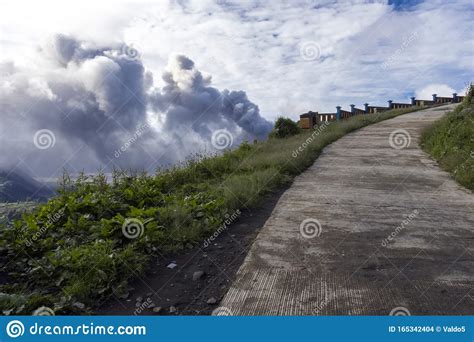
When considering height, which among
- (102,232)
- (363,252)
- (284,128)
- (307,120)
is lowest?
(363,252)

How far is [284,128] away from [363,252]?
11.8 metres

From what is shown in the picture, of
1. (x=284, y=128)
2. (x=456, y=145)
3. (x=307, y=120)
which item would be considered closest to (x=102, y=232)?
(x=456, y=145)

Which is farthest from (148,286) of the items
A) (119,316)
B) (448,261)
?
(448,261)

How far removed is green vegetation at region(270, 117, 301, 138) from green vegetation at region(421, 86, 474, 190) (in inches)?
186

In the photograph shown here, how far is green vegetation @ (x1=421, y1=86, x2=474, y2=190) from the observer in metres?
7.98

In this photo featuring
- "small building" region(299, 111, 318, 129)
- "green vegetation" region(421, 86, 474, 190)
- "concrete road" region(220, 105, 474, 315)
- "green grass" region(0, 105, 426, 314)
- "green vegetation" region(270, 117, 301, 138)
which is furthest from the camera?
"small building" region(299, 111, 318, 129)

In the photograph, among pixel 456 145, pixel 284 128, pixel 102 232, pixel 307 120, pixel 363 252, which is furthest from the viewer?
pixel 307 120

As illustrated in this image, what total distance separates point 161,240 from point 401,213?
3.34 meters

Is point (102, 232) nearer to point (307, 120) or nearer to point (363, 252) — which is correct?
point (363, 252)

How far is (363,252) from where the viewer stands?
13.8ft

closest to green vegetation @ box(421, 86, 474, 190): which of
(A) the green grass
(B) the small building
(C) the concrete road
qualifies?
(C) the concrete road

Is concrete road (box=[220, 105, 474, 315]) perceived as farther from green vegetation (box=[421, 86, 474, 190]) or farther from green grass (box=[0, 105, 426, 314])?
green grass (box=[0, 105, 426, 314])

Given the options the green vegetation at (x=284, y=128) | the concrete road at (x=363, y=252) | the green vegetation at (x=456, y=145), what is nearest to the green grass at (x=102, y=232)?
the concrete road at (x=363, y=252)

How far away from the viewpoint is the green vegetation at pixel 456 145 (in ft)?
26.2
